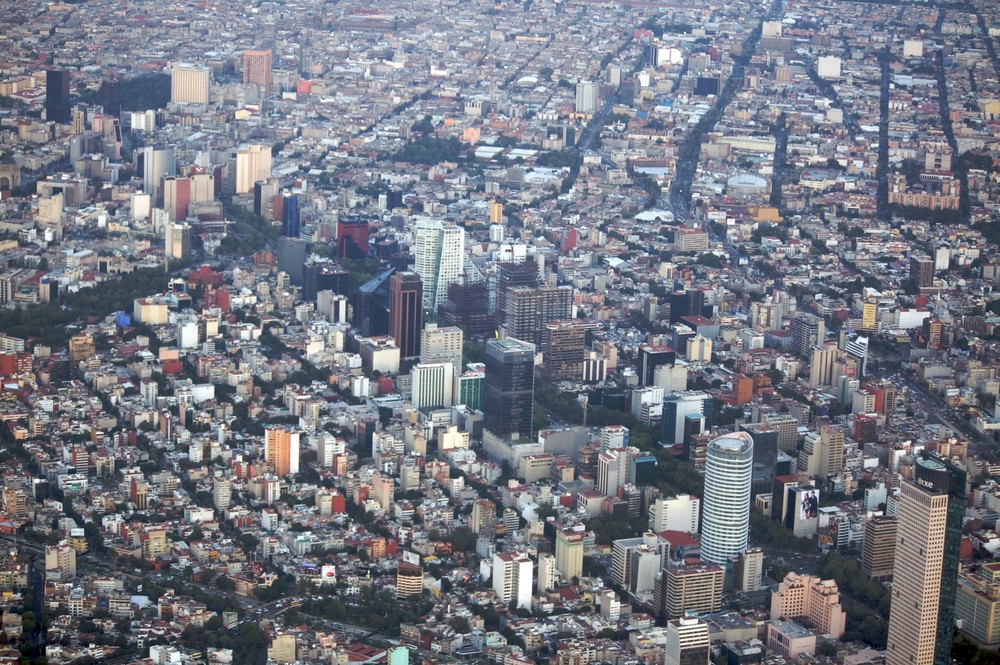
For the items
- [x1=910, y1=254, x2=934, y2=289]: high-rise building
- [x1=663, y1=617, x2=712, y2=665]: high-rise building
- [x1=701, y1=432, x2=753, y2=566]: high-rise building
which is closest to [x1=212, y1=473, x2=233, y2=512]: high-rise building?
[x1=701, y1=432, x2=753, y2=566]: high-rise building

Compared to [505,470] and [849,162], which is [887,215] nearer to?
[849,162]

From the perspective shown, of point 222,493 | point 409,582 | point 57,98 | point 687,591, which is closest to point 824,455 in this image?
point 687,591

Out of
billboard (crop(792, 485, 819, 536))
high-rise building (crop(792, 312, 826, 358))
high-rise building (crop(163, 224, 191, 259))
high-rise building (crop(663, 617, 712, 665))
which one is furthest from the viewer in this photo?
high-rise building (crop(163, 224, 191, 259))

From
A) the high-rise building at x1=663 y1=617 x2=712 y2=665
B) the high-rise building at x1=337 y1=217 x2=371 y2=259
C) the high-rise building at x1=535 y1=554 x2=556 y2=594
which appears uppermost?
the high-rise building at x1=337 y1=217 x2=371 y2=259

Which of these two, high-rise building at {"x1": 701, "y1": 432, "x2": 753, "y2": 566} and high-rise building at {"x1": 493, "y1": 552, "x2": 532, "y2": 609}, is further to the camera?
high-rise building at {"x1": 701, "y1": 432, "x2": 753, "y2": 566}

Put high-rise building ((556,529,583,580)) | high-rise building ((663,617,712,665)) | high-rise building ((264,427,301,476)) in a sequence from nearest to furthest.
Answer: high-rise building ((663,617,712,665))
high-rise building ((556,529,583,580))
high-rise building ((264,427,301,476))

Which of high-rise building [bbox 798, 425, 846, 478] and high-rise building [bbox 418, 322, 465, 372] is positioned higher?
high-rise building [bbox 418, 322, 465, 372]

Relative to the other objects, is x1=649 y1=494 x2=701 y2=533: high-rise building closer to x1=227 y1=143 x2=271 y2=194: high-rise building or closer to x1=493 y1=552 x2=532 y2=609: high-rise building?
x1=493 y1=552 x2=532 y2=609: high-rise building
